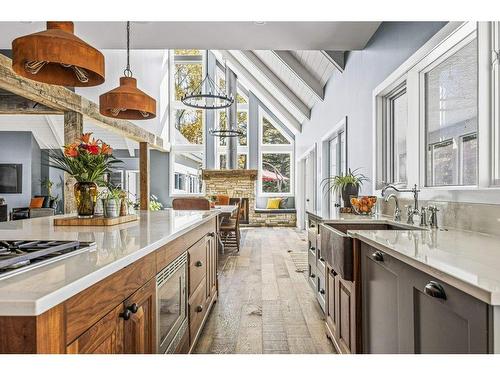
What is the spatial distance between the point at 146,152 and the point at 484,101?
7.52 metres

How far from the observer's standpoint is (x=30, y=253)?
101 centimetres

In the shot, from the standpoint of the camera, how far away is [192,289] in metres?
2.19

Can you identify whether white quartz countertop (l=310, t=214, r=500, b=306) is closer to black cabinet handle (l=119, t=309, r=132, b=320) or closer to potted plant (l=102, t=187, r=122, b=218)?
black cabinet handle (l=119, t=309, r=132, b=320)

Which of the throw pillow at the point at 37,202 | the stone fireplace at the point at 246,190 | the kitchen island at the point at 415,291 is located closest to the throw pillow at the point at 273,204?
the stone fireplace at the point at 246,190

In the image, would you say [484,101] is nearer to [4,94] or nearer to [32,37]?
[32,37]

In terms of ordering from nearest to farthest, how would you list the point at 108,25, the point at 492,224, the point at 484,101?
the point at 492,224, the point at 484,101, the point at 108,25

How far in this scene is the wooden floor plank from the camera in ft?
7.89

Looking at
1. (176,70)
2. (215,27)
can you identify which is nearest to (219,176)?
(176,70)

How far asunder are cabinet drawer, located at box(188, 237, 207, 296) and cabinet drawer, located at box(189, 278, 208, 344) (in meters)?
0.05

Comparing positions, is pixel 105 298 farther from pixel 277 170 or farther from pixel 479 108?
pixel 277 170

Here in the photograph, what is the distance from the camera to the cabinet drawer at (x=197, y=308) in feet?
7.06

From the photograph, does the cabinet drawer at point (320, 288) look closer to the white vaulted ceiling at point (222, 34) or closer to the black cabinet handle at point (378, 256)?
the black cabinet handle at point (378, 256)

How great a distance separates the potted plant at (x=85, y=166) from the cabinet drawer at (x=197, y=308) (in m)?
0.82

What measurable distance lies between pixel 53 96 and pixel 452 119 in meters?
4.69
